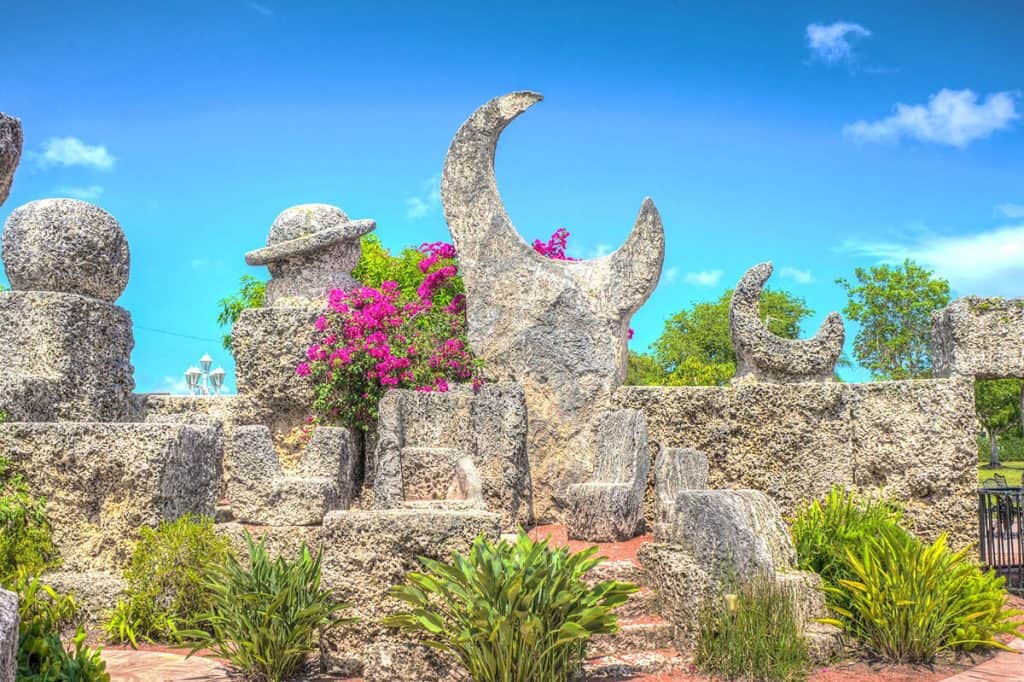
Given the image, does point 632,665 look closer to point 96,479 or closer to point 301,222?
point 96,479

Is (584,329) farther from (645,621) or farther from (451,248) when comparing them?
(645,621)

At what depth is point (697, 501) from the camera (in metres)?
6.84

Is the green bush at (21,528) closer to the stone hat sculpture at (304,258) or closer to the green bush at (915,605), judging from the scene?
the stone hat sculpture at (304,258)

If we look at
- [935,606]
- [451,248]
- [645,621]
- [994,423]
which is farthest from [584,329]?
[994,423]

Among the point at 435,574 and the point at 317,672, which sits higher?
the point at 435,574

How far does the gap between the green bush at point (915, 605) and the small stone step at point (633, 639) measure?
1202 mm

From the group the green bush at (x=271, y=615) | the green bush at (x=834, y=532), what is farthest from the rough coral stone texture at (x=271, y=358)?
the green bush at (x=834, y=532)

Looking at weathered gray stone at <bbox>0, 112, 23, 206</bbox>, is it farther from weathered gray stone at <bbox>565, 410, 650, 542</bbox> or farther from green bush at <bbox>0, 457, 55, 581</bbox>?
weathered gray stone at <bbox>565, 410, 650, 542</bbox>

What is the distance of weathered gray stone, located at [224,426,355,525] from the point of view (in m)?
9.04

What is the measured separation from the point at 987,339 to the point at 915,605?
4.77 meters

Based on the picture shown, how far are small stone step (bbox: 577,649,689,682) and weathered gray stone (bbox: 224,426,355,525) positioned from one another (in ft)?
12.3

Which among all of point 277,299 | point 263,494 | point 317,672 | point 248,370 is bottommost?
point 317,672

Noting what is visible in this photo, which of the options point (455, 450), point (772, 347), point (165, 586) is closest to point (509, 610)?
point (165, 586)

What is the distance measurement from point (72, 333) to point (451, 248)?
5362 mm
